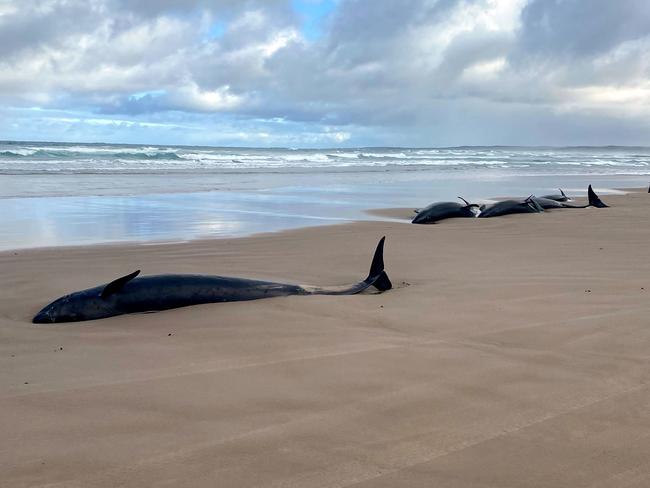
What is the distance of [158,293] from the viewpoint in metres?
5.61

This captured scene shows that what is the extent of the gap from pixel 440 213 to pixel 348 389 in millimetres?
10331

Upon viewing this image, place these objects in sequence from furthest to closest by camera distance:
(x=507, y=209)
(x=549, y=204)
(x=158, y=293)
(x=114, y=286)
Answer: (x=549, y=204)
(x=507, y=209)
(x=158, y=293)
(x=114, y=286)

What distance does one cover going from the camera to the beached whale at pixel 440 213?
1317 centimetres

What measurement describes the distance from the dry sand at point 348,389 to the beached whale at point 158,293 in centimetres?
24

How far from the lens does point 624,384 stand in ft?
11.3

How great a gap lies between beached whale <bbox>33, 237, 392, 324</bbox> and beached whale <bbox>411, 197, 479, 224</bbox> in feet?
23.6

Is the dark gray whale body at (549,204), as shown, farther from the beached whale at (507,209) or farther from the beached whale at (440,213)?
the beached whale at (440,213)

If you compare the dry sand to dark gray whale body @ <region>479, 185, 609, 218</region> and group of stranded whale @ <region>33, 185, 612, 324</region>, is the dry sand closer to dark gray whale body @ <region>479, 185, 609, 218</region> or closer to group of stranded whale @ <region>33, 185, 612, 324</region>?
group of stranded whale @ <region>33, 185, 612, 324</region>

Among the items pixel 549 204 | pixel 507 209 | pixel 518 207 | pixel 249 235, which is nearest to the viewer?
pixel 249 235

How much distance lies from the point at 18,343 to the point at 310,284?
2.76 meters

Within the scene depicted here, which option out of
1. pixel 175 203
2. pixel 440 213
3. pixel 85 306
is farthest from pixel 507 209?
pixel 85 306

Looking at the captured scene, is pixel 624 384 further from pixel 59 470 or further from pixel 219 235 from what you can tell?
pixel 219 235

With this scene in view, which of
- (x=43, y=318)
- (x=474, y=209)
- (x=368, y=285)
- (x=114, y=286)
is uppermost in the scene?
(x=474, y=209)

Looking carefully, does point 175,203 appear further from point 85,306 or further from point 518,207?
point 85,306
